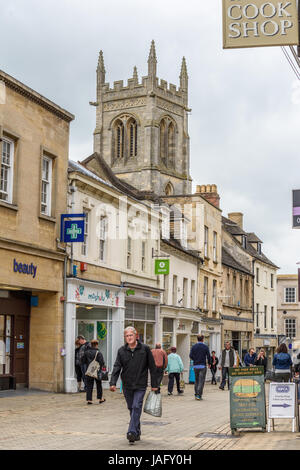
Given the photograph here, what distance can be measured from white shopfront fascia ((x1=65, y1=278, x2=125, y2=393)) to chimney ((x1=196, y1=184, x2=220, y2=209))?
69.2 ft

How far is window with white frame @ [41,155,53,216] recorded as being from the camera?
22.5 metres

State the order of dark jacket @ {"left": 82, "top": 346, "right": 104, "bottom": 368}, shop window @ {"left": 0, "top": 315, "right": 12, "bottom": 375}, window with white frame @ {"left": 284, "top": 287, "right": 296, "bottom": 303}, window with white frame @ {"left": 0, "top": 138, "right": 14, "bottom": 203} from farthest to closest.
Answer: window with white frame @ {"left": 284, "top": 287, "right": 296, "bottom": 303} < shop window @ {"left": 0, "top": 315, "right": 12, "bottom": 375} < window with white frame @ {"left": 0, "top": 138, "right": 14, "bottom": 203} < dark jacket @ {"left": 82, "top": 346, "right": 104, "bottom": 368}

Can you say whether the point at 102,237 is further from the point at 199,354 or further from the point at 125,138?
the point at 125,138

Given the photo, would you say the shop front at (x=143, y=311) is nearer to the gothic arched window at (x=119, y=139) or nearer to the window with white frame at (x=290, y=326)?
the window with white frame at (x=290, y=326)

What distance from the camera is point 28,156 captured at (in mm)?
21422

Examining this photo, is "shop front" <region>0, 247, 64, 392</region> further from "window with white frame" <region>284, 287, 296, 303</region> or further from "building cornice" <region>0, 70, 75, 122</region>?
"window with white frame" <region>284, 287, 296, 303</region>

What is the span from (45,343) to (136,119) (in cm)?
7185

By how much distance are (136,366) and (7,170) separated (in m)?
10.7

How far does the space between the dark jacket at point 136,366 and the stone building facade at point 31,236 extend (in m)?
8.85

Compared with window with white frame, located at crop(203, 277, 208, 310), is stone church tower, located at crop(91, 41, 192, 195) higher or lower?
higher

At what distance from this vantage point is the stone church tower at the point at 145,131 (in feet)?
293

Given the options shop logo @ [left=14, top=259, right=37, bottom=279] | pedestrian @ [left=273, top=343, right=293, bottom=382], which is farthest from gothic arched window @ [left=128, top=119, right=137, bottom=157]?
pedestrian @ [left=273, top=343, right=293, bottom=382]
